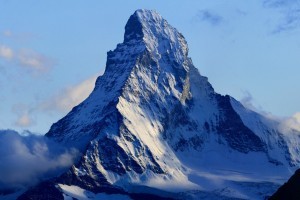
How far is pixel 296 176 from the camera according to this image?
14700 centimetres

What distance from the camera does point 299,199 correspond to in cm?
13825

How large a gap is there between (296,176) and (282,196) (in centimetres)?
596

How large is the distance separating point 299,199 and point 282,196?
13.4ft

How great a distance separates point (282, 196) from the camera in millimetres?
142000

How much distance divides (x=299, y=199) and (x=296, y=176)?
9060mm
